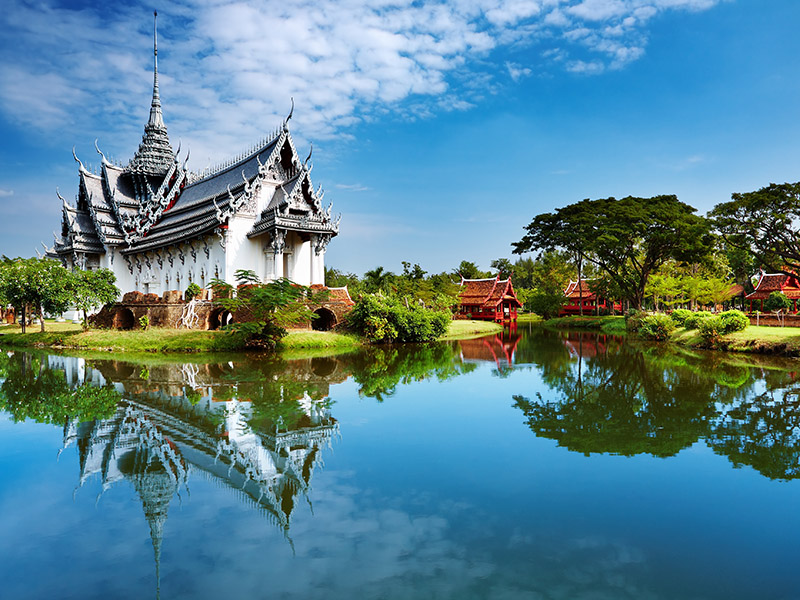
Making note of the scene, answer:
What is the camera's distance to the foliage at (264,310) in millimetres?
17484

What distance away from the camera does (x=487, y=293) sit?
39.0m

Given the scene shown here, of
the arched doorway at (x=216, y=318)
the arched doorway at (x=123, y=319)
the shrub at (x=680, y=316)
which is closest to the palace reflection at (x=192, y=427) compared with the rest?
the arched doorway at (x=216, y=318)

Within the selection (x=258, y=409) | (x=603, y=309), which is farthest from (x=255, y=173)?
(x=603, y=309)

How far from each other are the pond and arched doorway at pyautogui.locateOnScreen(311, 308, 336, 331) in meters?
11.0

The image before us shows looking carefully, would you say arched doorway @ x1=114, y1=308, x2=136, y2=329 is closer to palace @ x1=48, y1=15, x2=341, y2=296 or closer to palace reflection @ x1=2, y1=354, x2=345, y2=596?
palace @ x1=48, y1=15, x2=341, y2=296

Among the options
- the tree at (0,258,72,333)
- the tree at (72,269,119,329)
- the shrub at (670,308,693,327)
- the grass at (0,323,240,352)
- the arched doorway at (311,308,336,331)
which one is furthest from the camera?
the shrub at (670,308,693,327)

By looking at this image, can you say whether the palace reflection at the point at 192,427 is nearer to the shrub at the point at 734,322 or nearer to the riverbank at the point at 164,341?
the riverbank at the point at 164,341

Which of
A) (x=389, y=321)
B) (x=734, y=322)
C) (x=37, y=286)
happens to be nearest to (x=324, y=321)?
(x=389, y=321)

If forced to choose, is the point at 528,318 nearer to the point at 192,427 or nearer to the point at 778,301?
the point at 778,301

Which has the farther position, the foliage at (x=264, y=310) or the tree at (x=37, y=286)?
the tree at (x=37, y=286)

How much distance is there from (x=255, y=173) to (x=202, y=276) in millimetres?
5752

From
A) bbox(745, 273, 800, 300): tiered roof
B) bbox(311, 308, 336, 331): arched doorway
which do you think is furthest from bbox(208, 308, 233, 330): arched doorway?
bbox(745, 273, 800, 300): tiered roof

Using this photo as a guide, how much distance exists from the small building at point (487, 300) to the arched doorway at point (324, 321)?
61.4 feet

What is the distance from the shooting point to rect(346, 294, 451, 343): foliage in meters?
20.9
